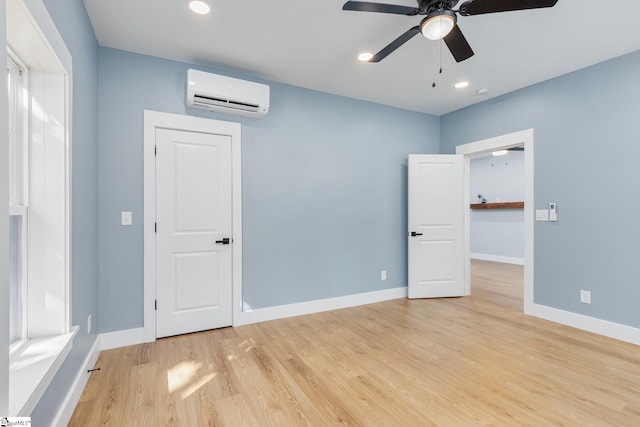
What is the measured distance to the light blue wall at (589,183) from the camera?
283 centimetres

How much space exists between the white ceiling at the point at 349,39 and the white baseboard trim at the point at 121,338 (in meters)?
2.59

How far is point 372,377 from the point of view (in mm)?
2197

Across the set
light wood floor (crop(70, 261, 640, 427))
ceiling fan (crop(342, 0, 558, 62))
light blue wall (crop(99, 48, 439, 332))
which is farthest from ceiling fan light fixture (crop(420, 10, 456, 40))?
light wood floor (crop(70, 261, 640, 427))

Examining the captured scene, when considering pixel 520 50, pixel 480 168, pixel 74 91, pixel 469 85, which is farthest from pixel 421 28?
pixel 480 168

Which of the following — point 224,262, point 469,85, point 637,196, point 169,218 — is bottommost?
point 224,262

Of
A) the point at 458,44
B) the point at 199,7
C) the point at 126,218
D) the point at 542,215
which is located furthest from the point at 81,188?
the point at 542,215

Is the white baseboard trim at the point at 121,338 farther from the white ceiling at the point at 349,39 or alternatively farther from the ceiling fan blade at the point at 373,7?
the ceiling fan blade at the point at 373,7

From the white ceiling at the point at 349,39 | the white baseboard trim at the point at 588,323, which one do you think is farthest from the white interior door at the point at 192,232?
the white baseboard trim at the point at 588,323

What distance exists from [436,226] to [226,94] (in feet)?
10.5

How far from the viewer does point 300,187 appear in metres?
3.58

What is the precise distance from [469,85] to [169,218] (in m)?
3.68

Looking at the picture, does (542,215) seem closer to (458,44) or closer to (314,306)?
(458,44)

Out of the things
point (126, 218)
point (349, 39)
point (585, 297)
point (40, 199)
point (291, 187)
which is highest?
point (349, 39)

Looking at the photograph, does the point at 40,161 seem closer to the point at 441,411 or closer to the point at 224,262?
the point at 224,262
